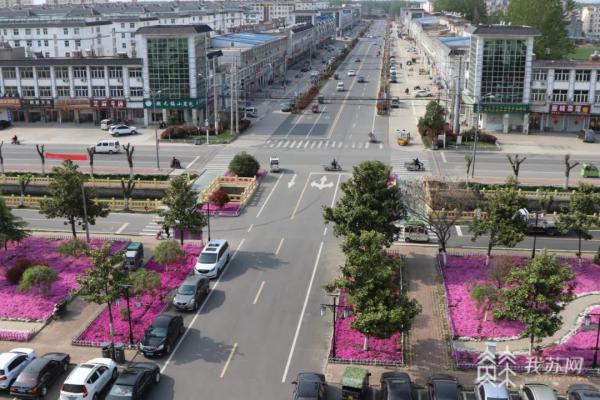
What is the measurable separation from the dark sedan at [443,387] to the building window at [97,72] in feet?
231

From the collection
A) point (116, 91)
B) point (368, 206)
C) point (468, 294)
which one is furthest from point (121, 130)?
point (468, 294)

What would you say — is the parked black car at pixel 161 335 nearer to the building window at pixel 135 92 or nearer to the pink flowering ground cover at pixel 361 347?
the pink flowering ground cover at pixel 361 347

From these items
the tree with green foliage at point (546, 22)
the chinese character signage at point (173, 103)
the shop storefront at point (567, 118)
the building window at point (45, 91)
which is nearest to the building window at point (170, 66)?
the chinese character signage at point (173, 103)

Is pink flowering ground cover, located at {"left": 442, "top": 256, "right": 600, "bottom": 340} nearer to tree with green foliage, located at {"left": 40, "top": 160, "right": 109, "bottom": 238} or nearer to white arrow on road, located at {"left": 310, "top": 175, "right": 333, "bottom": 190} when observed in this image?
white arrow on road, located at {"left": 310, "top": 175, "right": 333, "bottom": 190}

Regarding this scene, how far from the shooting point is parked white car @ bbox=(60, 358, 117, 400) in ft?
89.6

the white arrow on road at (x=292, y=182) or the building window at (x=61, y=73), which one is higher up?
the building window at (x=61, y=73)

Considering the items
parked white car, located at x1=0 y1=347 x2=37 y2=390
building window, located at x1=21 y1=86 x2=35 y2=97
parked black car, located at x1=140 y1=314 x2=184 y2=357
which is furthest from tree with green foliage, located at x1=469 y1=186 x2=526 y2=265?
building window, located at x1=21 y1=86 x2=35 y2=97

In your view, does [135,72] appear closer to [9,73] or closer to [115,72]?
[115,72]

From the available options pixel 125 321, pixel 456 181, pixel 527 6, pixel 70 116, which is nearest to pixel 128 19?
pixel 70 116

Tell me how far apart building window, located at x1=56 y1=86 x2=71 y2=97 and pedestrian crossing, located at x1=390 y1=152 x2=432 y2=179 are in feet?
147

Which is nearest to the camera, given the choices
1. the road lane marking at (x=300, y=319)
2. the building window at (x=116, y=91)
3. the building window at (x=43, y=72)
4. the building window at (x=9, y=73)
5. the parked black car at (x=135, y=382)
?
the parked black car at (x=135, y=382)

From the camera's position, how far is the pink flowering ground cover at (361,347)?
1218 inches

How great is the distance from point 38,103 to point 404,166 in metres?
50.9

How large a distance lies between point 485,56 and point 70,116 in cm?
5418
